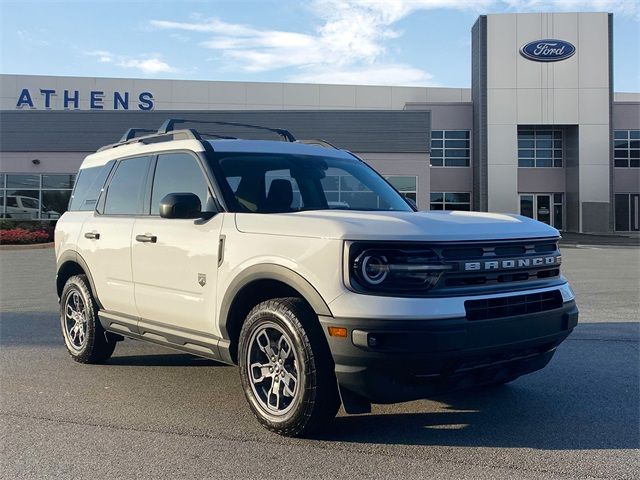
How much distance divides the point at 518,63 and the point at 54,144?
87.3ft

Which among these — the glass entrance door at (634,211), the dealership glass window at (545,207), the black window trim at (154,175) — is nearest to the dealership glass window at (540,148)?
the dealership glass window at (545,207)

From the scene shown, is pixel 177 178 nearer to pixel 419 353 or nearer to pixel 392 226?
pixel 392 226

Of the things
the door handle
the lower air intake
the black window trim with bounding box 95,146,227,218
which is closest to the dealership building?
the black window trim with bounding box 95,146,227,218

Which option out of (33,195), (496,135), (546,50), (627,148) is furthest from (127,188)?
(627,148)

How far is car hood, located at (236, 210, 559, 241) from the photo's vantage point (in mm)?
3648

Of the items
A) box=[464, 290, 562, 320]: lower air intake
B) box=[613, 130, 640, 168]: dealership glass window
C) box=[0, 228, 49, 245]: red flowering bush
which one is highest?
box=[613, 130, 640, 168]: dealership glass window

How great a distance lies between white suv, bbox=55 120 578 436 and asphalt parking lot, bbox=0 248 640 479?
35cm

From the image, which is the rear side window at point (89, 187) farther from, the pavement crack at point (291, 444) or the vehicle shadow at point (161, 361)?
the pavement crack at point (291, 444)

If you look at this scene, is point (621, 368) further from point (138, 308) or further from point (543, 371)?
point (138, 308)

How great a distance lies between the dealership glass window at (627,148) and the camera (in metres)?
38.6

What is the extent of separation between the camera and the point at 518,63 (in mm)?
36969

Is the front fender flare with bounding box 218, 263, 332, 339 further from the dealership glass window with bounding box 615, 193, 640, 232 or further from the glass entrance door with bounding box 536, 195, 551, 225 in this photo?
the dealership glass window with bounding box 615, 193, 640, 232

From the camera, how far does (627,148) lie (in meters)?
38.6

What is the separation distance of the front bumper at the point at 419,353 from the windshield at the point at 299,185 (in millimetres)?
1490
